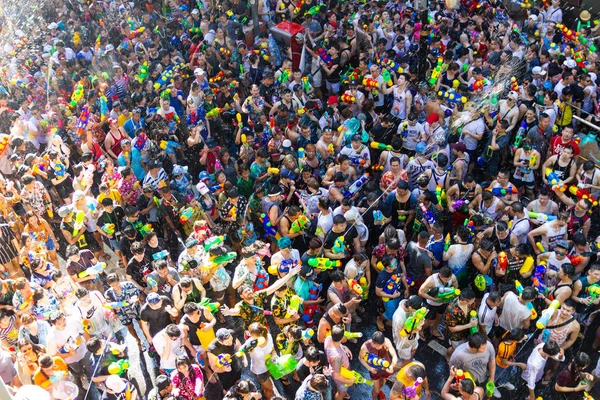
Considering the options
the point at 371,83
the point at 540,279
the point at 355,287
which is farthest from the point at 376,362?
the point at 371,83

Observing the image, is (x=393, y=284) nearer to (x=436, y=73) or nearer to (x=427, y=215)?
(x=427, y=215)

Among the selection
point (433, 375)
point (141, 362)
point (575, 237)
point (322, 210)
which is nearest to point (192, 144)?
point (322, 210)

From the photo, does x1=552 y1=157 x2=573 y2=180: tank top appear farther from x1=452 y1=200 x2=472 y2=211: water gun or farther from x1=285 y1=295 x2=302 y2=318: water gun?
x1=285 y1=295 x2=302 y2=318: water gun

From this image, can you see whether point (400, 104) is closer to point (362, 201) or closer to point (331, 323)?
point (362, 201)

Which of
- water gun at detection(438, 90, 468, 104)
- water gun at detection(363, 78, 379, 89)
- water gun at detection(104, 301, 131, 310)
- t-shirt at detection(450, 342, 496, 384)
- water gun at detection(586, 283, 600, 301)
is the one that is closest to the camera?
t-shirt at detection(450, 342, 496, 384)

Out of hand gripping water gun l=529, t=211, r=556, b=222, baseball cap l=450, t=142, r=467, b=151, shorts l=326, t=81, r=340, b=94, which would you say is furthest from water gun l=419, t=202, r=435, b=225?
shorts l=326, t=81, r=340, b=94
